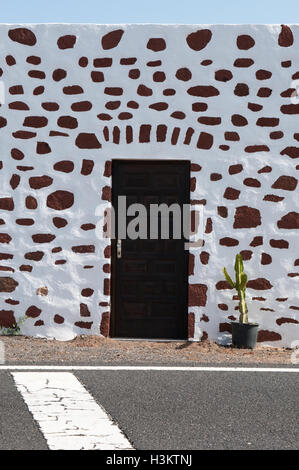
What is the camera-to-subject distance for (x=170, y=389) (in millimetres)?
5895

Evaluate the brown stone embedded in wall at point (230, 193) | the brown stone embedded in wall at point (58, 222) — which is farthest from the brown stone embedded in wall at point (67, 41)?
the brown stone embedded in wall at point (230, 193)

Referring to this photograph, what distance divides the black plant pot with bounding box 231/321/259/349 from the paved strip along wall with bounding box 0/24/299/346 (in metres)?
0.38

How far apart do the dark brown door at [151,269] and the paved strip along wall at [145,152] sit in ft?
0.52

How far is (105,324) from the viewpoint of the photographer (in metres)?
8.95

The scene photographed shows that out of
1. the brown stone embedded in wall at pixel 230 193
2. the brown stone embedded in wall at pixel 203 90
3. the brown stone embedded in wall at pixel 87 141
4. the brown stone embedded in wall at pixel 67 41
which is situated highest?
the brown stone embedded in wall at pixel 67 41

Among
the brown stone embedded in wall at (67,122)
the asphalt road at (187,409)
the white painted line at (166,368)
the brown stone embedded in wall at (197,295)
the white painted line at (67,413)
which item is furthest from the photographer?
the brown stone embedded in wall at (67,122)

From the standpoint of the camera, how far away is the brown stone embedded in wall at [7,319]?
9.02 meters

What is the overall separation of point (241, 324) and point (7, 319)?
273 centimetres

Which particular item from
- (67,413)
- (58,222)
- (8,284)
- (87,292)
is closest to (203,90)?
(58,222)

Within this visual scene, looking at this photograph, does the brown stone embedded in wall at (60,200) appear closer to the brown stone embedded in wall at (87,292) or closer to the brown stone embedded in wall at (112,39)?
the brown stone embedded in wall at (87,292)

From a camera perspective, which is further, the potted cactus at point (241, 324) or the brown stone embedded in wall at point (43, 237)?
the brown stone embedded in wall at point (43, 237)

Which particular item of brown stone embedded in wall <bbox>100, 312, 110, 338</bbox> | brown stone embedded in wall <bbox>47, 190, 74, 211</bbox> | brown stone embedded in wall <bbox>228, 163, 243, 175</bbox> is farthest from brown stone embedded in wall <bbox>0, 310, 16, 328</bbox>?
brown stone embedded in wall <bbox>228, 163, 243, 175</bbox>

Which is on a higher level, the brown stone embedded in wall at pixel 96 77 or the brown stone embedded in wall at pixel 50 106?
the brown stone embedded in wall at pixel 96 77
